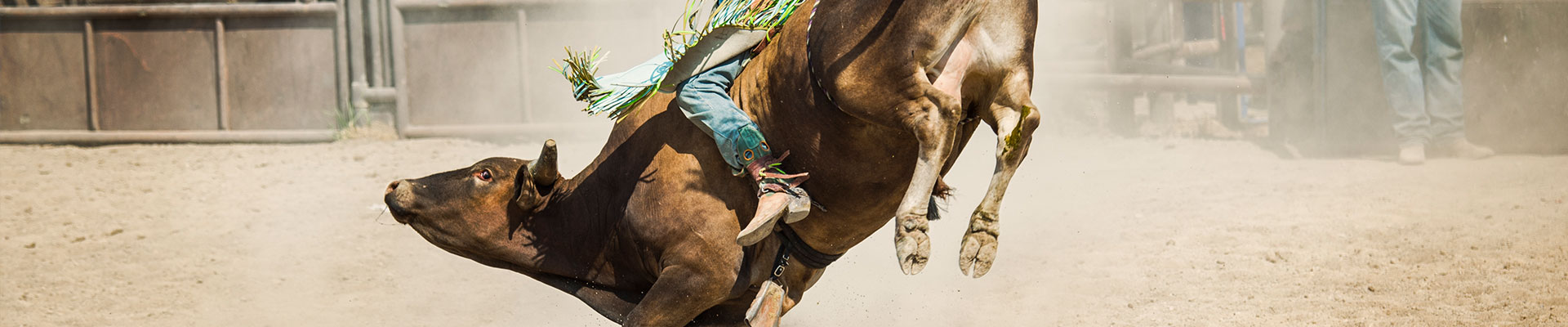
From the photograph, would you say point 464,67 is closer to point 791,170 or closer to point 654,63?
point 654,63

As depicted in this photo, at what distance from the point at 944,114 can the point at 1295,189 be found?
14.7 feet

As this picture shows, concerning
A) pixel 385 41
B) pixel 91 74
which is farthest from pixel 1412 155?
pixel 91 74

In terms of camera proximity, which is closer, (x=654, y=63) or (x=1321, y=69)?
(x=654, y=63)

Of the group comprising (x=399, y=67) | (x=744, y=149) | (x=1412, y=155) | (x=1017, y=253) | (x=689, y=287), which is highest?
(x=399, y=67)

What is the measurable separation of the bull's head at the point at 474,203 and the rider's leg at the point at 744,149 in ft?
1.82

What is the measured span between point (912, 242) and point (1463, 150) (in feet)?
18.0

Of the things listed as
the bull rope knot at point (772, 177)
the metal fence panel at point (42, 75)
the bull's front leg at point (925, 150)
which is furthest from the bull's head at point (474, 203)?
the metal fence panel at point (42, 75)

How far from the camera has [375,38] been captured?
8.52m

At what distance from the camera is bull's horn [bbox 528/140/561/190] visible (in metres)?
3.34

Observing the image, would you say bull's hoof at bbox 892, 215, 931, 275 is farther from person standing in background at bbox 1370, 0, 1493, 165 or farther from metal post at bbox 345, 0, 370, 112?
metal post at bbox 345, 0, 370, 112

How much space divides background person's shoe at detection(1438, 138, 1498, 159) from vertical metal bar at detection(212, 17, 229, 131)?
8.09 m

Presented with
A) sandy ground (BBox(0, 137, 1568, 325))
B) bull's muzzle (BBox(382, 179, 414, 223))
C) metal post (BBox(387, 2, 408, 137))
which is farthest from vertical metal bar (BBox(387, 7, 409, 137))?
bull's muzzle (BBox(382, 179, 414, 223))

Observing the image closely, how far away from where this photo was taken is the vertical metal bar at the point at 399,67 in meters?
8.47

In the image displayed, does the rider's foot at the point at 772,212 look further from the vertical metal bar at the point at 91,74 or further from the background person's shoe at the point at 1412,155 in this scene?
the vertical metal bar at the point at 91,74
